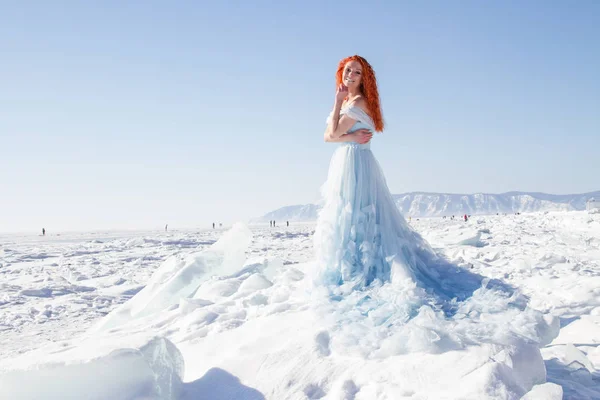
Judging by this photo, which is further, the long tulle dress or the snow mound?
the long tulle dress

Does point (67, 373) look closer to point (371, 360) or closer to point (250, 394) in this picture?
point (250, 394)

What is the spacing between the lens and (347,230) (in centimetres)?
349

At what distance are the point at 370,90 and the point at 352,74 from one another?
209 millimetres

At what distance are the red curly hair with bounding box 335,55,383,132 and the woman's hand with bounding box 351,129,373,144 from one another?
16 cm

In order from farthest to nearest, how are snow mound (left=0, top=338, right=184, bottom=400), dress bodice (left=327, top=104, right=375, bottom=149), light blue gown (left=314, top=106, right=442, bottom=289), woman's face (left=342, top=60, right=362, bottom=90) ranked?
woman's face (left=342, top=60, right=362, bottom=90)
dress bodice (left=327, top=104, right=375, bottom=149)
light blue gown (left=314, top=106, right=442, bottom=289)
snow mound (left=0, top=338, right=184, bottom=400)

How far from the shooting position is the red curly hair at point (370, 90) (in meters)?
3.77

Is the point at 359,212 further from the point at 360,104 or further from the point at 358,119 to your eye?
the point at 360,104

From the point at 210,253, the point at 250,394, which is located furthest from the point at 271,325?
the point at 210,253

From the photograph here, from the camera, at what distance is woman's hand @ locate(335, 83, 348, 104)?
3678mm

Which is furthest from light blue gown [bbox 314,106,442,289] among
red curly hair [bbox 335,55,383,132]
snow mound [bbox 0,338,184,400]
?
snow mound [bbox 0,338,184,400]

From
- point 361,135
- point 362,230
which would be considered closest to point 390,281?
point 362,230

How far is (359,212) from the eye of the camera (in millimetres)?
3520

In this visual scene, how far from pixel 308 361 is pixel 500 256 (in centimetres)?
708

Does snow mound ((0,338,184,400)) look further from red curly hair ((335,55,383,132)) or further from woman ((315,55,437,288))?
red curly hair ((335,55,383,132))
